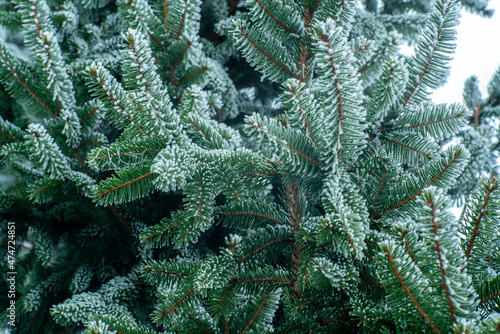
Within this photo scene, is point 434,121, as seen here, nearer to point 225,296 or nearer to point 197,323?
point 225,296

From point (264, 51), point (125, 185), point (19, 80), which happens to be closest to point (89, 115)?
point (19, 80)

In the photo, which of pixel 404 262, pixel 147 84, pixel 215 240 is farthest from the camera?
pixel 215 240

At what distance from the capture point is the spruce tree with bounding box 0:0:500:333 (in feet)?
2.31

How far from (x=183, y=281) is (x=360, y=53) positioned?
79 centimetres

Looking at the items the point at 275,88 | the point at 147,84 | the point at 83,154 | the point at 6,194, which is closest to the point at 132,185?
the point at 147,84

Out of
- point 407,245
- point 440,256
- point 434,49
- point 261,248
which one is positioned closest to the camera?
point 440,256

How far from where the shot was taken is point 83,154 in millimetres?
1321

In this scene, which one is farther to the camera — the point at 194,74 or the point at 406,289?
the point at 194,74

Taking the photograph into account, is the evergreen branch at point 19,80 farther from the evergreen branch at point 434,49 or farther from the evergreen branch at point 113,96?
the evergreen branch at point 434,49

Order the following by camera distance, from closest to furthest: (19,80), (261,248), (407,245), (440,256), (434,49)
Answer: (440,256), (407,245), (434,49), (261,248), (19,80)

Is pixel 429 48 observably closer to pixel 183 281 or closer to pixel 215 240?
pixel 183 281

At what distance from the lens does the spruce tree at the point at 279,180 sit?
0.70 metres

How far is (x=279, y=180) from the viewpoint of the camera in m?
1.04

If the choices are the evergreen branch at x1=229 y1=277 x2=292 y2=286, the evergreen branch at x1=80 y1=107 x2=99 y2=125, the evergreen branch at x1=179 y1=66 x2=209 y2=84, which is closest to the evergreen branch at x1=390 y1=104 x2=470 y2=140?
the evergreen branch at x1=229 y1=277 x2=292 y2=286
